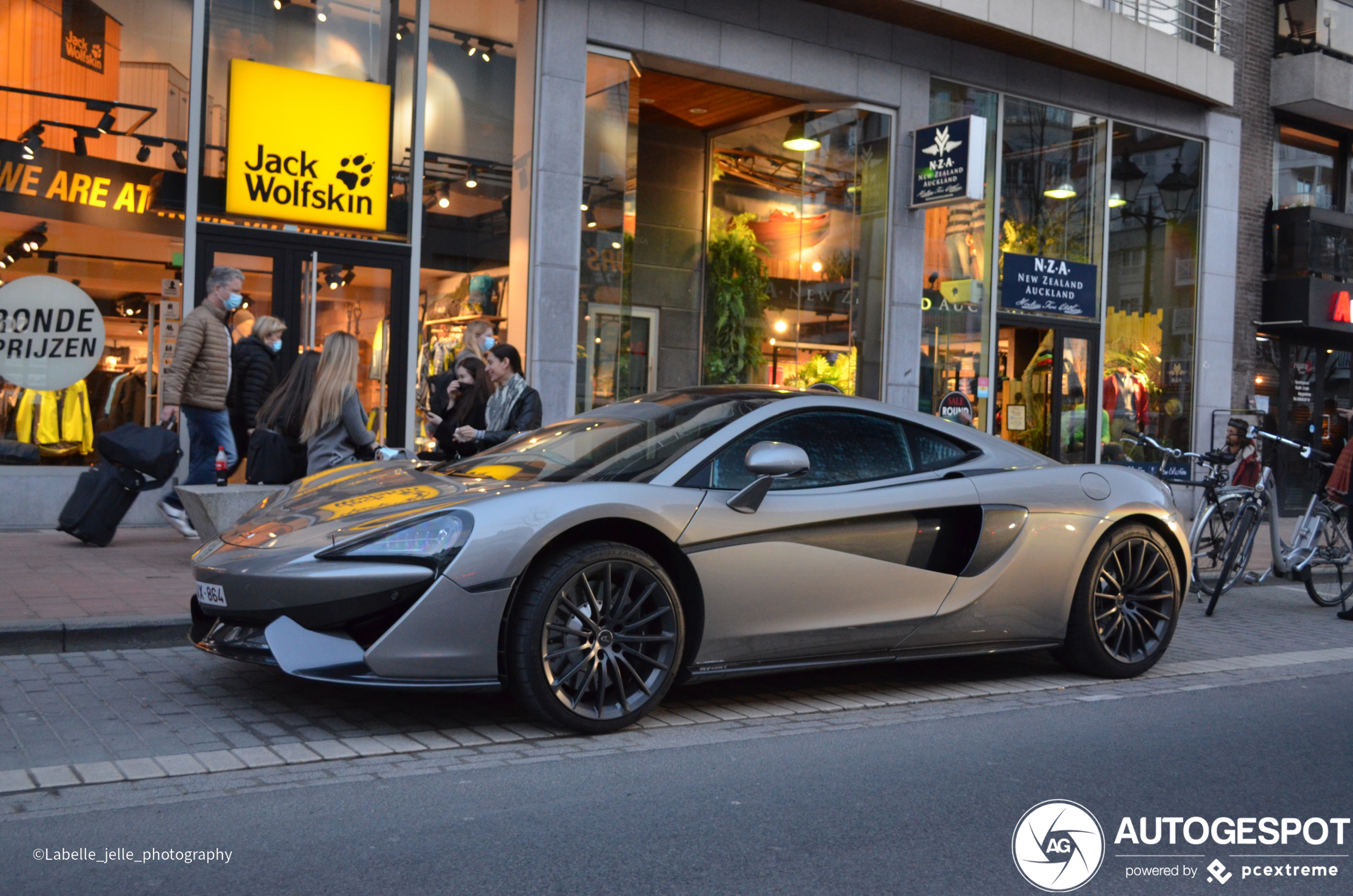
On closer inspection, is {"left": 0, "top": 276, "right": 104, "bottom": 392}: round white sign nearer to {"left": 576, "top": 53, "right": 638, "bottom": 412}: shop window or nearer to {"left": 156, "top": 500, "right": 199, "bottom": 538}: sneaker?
{"left": 156, "top": 500, "right": 199, "bottom": 538}: sneaker

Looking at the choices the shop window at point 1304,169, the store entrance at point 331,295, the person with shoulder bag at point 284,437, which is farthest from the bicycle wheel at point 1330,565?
the shop window at point 1304,169

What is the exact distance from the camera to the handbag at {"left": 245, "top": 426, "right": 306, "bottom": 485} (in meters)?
8.09

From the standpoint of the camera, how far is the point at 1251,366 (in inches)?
733

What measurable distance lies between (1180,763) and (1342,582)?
6.20 meters

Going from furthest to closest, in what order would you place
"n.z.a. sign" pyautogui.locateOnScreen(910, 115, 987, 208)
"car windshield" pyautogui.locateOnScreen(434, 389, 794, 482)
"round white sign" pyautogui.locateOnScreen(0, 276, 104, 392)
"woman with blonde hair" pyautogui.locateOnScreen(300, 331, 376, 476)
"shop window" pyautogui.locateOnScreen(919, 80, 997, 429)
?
"shop window" pyautogui.locateOnScreen(919, 80, 997, 429), "n.z.a. sign" pyautogui.locateOnScreen(910, 115, 987, 208), "round white sign" pyautogui.locateOnScreen(0, 276, 104, 392), "woman with blonde hair" pyautogui.locateOnScreen(300, 331, 376, 476), "car windshield" pyautogui.locateOnScreen(434, 389, 794, 482)

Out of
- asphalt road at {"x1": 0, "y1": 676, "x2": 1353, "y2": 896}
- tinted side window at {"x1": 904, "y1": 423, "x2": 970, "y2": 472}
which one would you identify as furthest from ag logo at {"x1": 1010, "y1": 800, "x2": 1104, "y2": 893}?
tinted side window at {"x1": 904, "y1": 423, "x2": 970, "y2": 472}

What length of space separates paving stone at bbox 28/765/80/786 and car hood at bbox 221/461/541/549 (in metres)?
1.03

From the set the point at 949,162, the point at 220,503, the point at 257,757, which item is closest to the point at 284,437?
the point at 220,503

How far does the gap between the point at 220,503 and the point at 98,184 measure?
448cm

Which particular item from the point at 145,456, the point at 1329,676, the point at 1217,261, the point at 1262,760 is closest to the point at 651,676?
the point at 1262,760

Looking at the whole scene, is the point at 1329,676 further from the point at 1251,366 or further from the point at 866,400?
the point at 1251,366

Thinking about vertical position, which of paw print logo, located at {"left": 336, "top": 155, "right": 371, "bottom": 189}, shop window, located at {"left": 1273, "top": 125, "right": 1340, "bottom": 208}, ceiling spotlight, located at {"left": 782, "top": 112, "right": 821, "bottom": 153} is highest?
shop window, located at {"left": 1273, "top": 125, "right": 1340, "bottom": 208}

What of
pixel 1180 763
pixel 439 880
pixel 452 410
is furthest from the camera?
pixel 452 410

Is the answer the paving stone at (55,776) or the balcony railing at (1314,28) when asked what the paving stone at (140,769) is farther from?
the balcony railing at (1314,28)
